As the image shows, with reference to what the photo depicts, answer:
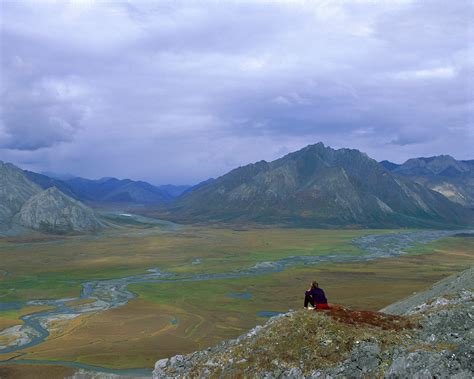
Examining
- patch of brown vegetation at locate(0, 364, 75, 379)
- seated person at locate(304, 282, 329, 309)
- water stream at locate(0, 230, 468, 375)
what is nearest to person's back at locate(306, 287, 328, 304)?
seated person at locate(304, 282, 329, 309)

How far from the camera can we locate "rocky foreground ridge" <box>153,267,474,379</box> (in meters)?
25.1

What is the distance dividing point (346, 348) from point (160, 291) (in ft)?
270

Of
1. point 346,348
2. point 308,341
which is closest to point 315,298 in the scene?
point 308,341

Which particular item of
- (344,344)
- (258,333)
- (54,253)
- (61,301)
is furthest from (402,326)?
Result: (54,253)

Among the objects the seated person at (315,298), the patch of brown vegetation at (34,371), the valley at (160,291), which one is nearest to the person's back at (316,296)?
the seated person at (315,298)

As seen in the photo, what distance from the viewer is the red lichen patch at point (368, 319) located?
31219mm

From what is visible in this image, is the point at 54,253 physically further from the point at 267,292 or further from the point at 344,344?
the point at 344,344

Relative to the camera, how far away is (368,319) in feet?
105

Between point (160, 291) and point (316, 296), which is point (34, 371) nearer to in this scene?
point (316, 296)

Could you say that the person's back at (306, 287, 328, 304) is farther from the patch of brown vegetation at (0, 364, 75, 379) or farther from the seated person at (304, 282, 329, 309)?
the patch of brown vegetation at (0, 364, 75, 379)

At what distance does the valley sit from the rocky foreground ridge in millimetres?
28088

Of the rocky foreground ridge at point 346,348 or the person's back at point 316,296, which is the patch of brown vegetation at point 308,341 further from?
the person's back at point 316,296

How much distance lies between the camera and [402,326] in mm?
31938

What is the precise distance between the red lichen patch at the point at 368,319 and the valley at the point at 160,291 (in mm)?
32909
